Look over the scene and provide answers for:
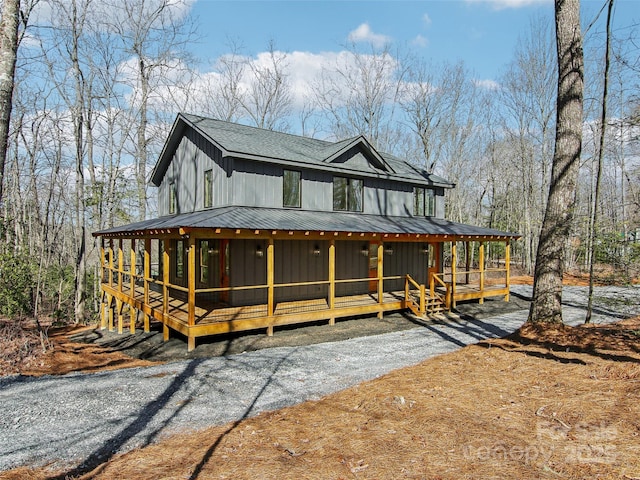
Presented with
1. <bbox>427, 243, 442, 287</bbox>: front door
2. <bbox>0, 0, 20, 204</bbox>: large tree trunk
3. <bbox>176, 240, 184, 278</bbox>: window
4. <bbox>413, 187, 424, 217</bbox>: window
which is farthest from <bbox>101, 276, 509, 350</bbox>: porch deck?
<bbox>0, 0, 20, 204</bbox>: large tree trunk

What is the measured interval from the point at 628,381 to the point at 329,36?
31155mm

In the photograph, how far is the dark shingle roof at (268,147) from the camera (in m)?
12.7

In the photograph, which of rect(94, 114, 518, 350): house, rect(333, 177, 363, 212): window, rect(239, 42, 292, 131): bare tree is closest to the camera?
rect(94, 114, 518, 350): house

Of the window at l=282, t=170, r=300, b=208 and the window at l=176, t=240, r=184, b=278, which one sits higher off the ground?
the window at l=282, t=170, r=300, b=208

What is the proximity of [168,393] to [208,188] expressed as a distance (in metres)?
8.71

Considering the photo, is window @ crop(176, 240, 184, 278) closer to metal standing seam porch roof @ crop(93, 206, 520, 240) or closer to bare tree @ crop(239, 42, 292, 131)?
metal standing seam porch roof @ crop(93, 206, 520, 240)

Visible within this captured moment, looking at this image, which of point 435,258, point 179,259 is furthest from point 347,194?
point 179,259

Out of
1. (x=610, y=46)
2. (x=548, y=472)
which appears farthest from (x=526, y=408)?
(x=610, y=46)

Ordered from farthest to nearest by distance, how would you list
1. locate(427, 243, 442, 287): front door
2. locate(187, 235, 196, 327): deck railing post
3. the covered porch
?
locate(427, 243, 442, 287): front door, the covered porch, locate(187, 235, 196, 327): deck railing post

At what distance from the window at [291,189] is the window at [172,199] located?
18.3 ft

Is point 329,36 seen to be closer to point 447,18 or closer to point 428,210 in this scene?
point 447,18

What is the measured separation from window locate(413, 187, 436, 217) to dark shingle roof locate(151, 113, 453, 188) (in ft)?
1.88

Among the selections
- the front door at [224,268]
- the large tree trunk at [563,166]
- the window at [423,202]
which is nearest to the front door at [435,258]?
the window at [423,202]

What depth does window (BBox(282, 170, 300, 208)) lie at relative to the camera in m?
13.5
